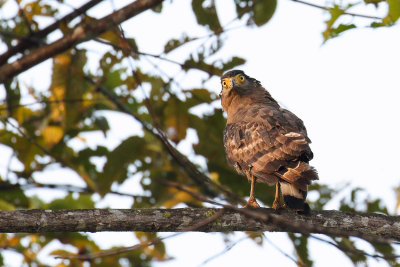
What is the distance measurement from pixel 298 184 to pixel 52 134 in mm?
2987

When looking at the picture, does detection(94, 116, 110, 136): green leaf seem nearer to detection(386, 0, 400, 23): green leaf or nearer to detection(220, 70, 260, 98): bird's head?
detection(220, 70, 260, 98): bird's head

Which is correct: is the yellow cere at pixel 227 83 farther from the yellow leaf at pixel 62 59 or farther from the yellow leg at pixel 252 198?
the yellow leaf at pixel 62 59

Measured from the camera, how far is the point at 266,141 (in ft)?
19.6

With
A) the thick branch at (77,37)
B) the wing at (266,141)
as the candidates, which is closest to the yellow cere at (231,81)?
the wing at (266,141)

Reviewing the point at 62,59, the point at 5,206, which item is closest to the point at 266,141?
the point at 62,59

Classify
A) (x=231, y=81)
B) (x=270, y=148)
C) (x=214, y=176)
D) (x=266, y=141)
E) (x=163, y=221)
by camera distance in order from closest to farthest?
(x=163, y=221) < (x=270, y=148) < (x=266, y=141) < (x=214, y=176) < (x=231, y=81)

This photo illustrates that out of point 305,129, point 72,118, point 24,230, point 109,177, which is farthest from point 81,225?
point 305,129

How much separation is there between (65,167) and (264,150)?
2.27 m

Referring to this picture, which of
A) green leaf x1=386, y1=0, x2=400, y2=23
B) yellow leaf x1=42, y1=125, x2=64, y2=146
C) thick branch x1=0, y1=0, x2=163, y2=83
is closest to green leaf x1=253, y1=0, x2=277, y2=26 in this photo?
thick branch x1=0, y1=0, x2=163, y2=83

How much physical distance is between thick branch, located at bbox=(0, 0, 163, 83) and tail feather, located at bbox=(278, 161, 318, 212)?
191 cm

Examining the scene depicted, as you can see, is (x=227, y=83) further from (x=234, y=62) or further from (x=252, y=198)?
(x=252, y=198)

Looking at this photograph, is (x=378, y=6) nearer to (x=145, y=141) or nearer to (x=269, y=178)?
(x=269, y=178)

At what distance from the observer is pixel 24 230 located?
4512 mm

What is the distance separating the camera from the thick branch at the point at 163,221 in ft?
14.9
